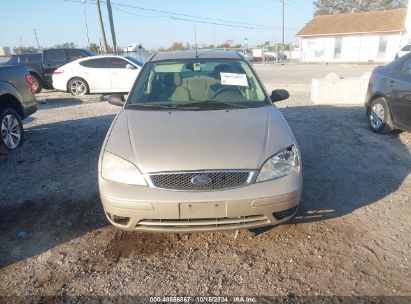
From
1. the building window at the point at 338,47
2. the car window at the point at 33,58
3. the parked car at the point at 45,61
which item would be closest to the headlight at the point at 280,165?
the parked car at the point at 45,61

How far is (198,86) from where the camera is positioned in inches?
155

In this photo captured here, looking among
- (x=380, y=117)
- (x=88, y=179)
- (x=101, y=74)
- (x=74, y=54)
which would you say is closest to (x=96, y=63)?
(x=101, y=74)

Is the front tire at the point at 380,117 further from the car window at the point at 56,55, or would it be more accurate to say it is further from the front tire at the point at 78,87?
the car window at the point at 56,55

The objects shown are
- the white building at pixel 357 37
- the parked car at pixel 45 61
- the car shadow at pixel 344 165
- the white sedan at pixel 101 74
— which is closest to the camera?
the car shadow at pixel 344 165

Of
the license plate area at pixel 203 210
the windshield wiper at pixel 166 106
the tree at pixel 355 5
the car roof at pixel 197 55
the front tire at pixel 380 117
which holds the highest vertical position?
the tree at pixel 355 5

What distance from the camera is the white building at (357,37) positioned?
32438 millimetres

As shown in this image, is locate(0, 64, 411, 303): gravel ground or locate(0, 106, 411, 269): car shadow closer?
locate(0, 64, 411, 303): gravel ground

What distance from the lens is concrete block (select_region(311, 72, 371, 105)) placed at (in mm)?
9117

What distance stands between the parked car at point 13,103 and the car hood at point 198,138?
3.33 meters

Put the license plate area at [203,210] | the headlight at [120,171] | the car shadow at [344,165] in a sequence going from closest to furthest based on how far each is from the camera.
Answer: the license plate area at [203,210], the headlight at [120,171], the car shadow at [344,165]

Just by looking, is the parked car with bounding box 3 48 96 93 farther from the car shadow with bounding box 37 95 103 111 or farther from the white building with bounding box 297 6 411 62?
the white building with bounding box 297 6 411 62

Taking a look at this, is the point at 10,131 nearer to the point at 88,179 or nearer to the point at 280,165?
the point at 88,179

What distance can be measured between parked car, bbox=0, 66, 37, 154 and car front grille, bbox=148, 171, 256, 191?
4.22m

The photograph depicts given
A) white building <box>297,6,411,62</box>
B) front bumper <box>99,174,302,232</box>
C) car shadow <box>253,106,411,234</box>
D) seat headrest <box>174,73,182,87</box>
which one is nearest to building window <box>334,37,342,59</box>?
white building <box>297,6,411,62</box>
